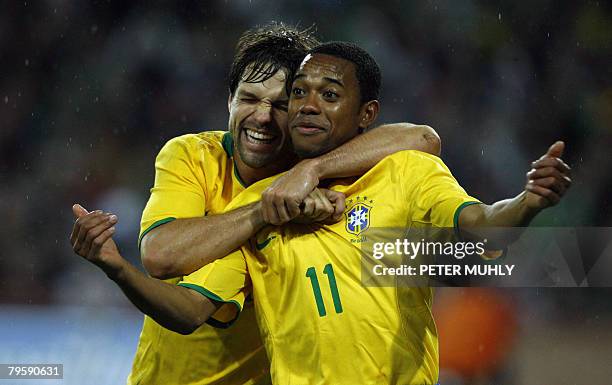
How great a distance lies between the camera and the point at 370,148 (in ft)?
10.1

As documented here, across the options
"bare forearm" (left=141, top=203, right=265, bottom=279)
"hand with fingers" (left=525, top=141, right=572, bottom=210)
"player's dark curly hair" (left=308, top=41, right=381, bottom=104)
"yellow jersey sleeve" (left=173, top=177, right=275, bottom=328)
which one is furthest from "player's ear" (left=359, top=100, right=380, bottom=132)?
"hand with fingers" (left=525, top=141, right=572, bottom=210)

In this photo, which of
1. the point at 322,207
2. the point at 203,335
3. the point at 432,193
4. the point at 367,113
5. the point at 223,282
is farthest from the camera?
the point at 203,335

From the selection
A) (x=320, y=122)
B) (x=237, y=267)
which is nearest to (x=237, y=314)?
(x=237, y=267)

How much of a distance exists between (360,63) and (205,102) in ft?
16.7

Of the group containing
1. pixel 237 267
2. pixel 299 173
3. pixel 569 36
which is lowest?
pixel 237 267

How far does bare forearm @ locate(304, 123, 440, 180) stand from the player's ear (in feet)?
0.17

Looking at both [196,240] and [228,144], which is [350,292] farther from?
[228,144]

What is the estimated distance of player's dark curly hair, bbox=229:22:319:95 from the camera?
136 inches

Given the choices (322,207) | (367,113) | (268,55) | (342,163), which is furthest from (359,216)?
(268,55)

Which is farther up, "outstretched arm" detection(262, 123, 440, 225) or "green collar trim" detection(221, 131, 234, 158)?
"green collar trim" detection(221, 131, 234, 158)

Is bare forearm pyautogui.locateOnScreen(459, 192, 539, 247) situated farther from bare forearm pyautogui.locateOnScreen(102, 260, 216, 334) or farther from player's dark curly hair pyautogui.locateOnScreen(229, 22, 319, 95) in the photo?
player's dark curly hair pyautogui.locateOnScreen(229, 22, 319, 95)

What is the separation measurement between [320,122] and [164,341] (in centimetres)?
125

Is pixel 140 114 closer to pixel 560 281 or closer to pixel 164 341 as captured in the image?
pixel 560 281

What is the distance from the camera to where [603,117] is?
24.6ft
